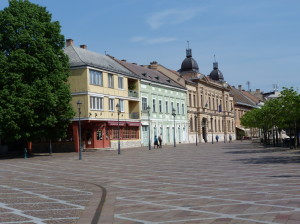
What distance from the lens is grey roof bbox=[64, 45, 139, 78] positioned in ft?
153

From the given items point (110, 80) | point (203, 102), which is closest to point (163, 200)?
point (110, 80)

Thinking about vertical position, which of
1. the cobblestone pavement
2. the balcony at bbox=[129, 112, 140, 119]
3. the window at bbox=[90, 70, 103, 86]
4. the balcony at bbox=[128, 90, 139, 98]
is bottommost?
the cobblestone pavement

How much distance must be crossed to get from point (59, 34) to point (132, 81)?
758 inches

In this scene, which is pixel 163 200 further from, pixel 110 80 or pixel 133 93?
pixel 133 93

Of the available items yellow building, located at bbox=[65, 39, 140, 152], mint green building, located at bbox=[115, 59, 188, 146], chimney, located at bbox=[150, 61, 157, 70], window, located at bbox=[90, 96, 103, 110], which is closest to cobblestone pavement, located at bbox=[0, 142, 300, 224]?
yellow building, located at bbox=[65, 39, 140, 152]

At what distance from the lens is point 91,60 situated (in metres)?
49.5

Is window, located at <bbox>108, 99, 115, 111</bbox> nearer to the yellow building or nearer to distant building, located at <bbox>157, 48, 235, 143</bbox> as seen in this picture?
the yellow building

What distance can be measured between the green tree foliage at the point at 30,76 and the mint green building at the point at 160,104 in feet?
60.0

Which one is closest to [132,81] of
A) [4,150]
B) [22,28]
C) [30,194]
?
[4,150]

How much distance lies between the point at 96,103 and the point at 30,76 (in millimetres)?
11747

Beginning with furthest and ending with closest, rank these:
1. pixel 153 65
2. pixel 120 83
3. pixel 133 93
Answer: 1. pixel 153 65
2. pixel 133 93
3. pixel 120 83

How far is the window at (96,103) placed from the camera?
46.4m

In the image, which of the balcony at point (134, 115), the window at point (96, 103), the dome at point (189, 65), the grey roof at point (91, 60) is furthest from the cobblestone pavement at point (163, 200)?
the dome at point (189, 65)

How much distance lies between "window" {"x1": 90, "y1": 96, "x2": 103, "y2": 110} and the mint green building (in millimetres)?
7827
